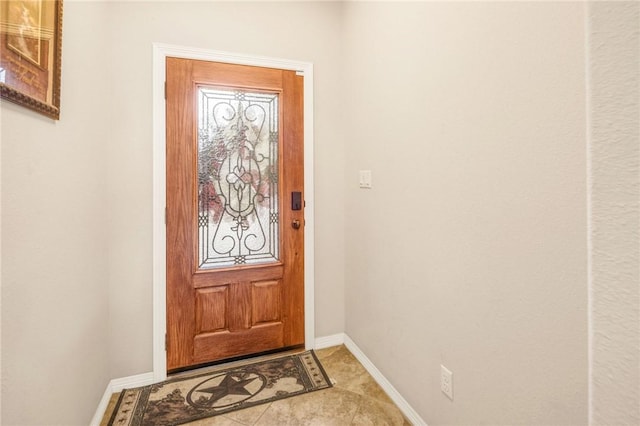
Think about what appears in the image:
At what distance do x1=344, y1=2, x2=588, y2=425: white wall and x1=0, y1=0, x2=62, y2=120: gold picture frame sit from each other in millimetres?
1542

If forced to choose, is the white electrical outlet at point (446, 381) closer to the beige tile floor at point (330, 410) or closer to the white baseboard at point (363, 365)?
the white baseboard at point (363, 365)

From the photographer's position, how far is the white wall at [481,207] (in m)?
0.88

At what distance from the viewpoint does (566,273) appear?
875 mm

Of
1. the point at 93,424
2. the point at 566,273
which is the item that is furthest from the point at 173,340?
the point at 566,273

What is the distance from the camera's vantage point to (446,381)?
4.44 feet

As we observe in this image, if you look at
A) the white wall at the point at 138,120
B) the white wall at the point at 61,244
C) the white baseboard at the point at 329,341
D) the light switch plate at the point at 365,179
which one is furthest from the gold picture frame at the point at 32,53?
the white baseboard at the point at 329,341

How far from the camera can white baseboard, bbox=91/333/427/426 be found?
1604 millimetres

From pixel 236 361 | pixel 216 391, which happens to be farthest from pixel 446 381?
pixel 236 361

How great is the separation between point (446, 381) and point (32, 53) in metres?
2.05

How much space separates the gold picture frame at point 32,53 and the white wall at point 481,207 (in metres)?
1.54

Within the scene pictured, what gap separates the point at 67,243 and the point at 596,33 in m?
1.78

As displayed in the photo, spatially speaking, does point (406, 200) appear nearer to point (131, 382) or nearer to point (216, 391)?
point (216, 391)

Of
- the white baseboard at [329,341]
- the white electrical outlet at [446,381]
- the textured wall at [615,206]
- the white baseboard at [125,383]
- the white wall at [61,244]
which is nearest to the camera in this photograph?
the textured wall at [615,206]

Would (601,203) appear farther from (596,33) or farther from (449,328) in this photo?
(449,328)
